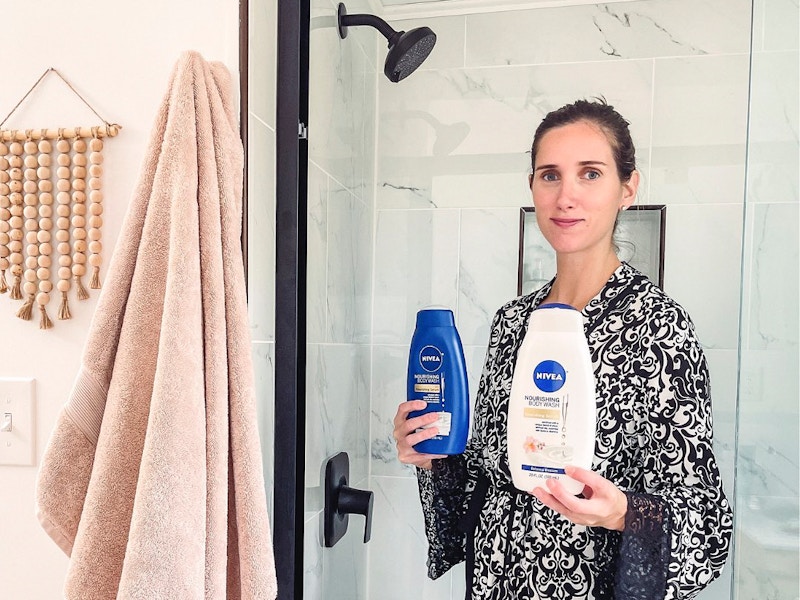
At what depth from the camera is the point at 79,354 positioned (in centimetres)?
93

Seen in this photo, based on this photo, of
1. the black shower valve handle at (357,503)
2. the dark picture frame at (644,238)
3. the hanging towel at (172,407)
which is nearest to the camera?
the hanging towel at (172,407)

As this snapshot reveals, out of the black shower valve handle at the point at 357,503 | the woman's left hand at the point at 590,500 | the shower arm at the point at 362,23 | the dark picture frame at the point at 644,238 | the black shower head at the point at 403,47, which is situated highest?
the shower arm at the point at 362,23

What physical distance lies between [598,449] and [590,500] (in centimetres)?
6

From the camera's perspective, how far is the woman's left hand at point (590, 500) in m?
0.76

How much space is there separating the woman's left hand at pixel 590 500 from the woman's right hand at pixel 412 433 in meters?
0.18

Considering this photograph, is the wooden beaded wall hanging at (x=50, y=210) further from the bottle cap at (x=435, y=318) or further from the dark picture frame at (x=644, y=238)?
the dark picture frame at (x=644, y=238)

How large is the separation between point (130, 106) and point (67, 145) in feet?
0.33

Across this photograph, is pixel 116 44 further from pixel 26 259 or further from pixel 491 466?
pixel 491 466

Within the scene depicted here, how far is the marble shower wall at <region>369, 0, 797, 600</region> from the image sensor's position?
2.53ft

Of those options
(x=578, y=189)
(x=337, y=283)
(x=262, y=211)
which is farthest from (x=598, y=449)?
(x=262, y=211)

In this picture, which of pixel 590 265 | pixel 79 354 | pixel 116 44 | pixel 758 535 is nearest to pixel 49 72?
pixel 116 44

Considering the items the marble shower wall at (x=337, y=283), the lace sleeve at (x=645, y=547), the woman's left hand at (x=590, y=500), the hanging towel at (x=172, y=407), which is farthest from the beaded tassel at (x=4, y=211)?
the lace sleeve at (x=645, y=547)

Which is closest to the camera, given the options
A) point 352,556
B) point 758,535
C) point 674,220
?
point 758,535

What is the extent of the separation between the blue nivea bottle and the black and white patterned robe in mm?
29
